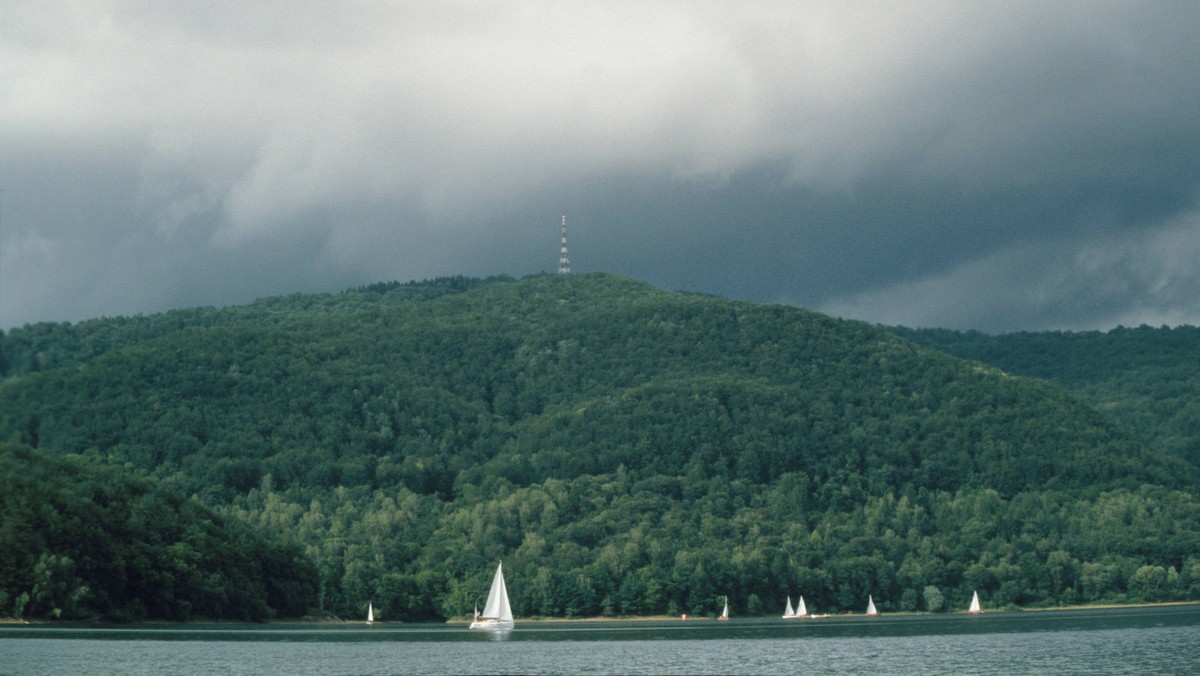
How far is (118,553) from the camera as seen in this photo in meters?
139

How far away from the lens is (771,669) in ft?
399

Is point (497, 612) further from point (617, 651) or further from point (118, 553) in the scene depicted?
point (118, 553)

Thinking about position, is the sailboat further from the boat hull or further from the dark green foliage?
the dark green foliage

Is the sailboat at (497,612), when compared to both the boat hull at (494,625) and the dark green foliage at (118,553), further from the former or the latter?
the dark green foliage at (118,553)

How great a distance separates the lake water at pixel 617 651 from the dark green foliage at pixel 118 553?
2.61 meters

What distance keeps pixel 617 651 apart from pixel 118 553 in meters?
47.5

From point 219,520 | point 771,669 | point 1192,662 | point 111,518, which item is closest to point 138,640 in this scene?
point 111,518

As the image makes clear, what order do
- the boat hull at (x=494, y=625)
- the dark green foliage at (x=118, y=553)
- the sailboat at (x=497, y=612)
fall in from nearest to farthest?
the dark green foliage at (x=118, y=553)
the boat hull at (x=494, y=625)
the sailboat at (x=497, y=612)

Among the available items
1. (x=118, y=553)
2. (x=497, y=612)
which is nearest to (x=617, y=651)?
(x=497, y=612)

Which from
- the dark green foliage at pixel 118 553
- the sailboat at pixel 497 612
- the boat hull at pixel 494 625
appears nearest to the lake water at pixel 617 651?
the boat hull at pixel 494 625

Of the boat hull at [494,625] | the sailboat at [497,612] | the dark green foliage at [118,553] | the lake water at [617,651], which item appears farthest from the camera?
the sailboat at [497,612]

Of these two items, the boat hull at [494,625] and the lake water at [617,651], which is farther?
the boat hull at [494,625]

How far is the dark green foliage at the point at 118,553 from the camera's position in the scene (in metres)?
123

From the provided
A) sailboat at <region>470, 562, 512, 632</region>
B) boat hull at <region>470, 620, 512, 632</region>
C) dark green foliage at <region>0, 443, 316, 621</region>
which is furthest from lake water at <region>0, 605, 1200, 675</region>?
sailboat at <region>470, 562, 512, 632</region>
